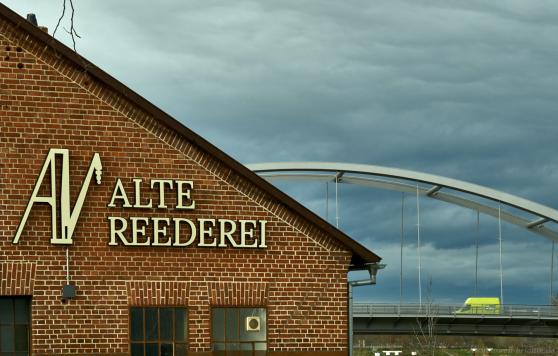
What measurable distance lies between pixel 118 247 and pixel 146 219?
30.1 inches

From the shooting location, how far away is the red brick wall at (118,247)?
2294cm

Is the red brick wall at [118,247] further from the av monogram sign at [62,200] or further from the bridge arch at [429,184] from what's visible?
the bridge arch at [429,184]

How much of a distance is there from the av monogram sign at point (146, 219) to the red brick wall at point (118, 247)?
11 cm

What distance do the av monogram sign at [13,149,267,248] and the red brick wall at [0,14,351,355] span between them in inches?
4.5

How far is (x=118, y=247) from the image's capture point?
76.7ft

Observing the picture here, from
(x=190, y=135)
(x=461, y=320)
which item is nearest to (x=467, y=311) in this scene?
(x=461, y=320)


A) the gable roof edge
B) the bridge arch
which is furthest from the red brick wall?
the bridge arch

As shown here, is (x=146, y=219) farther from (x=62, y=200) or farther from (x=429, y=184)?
(x=429, y=184)

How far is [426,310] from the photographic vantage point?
8581cm

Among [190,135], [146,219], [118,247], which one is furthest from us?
[190,135]

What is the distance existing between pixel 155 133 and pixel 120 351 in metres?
4.25

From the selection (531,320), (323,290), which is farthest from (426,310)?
(323,290)

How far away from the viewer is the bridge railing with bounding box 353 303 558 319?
8569 centimetres

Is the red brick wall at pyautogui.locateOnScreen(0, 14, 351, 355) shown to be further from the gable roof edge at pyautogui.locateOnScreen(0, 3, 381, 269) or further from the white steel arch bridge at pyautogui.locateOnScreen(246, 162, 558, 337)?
the white steel arch bridge at pyautogui.locateOnScreen(246, 162, 558, 337)
